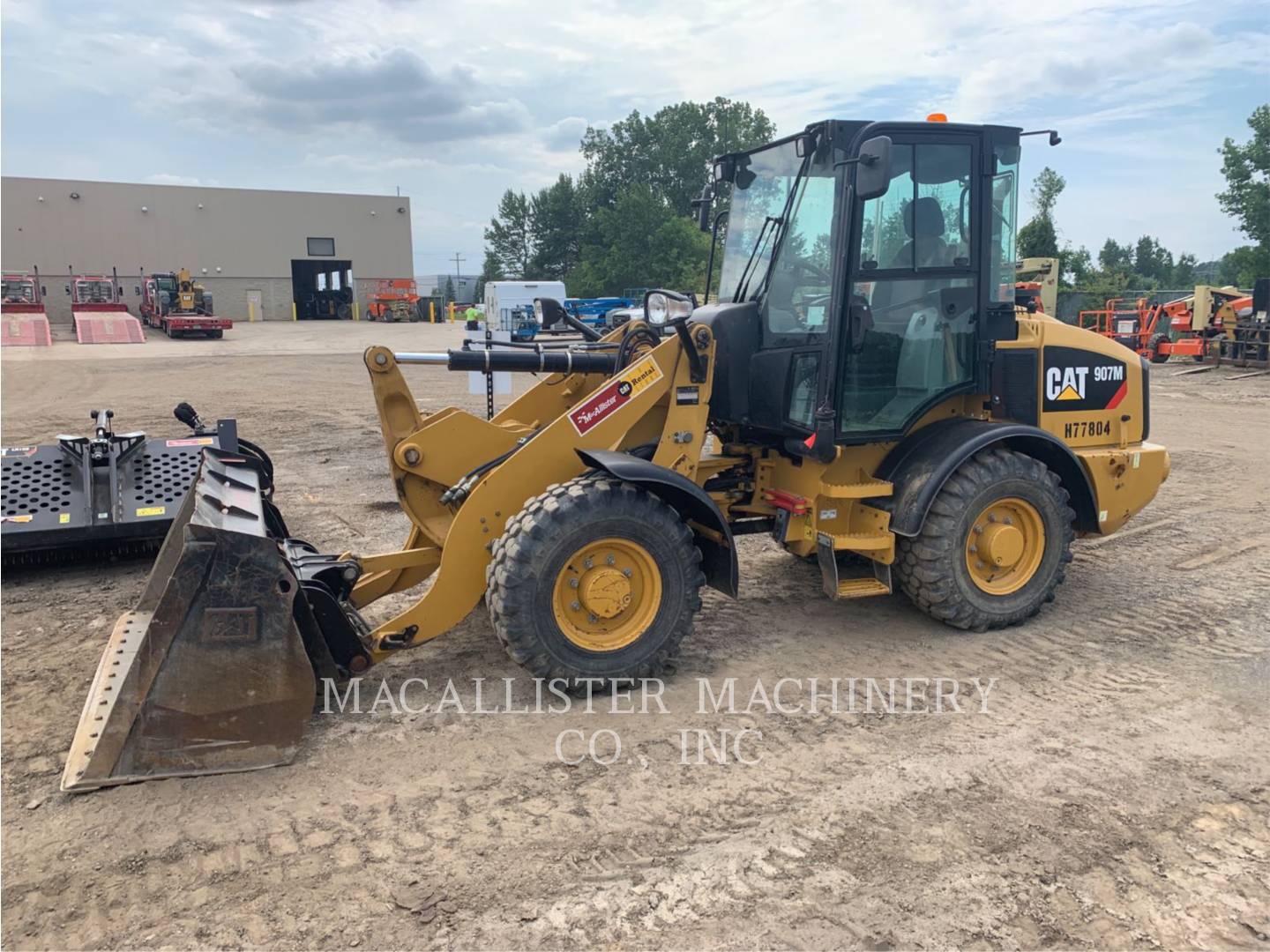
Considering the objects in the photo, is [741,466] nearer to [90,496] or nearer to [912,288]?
[912,288]

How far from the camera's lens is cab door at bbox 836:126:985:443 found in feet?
15.1

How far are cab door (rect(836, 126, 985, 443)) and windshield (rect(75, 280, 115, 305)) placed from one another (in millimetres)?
39339

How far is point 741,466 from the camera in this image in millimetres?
5336

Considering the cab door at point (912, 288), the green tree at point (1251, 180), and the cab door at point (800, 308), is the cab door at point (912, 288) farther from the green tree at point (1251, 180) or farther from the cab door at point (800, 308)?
the green tree at point (1251, 180)

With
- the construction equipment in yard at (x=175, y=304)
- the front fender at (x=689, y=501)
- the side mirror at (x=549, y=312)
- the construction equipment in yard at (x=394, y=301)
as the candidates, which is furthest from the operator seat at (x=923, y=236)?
the construction equipment in yard at (x=394, y=301)

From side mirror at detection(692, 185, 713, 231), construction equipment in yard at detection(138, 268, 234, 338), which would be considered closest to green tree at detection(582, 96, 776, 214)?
construction equipment in yard at detection(138, 268, 234, 338)

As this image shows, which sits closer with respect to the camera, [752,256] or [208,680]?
[208,680]

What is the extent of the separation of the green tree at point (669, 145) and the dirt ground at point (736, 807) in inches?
2415

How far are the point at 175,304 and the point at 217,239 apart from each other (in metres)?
9.65

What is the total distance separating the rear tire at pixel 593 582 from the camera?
3.97 meters

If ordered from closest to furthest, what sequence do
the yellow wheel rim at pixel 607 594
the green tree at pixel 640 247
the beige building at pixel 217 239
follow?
the yellow wheel rim at pixel 607 594 → the beige building at pixel 217 239 → the green tree at pixel 640 247

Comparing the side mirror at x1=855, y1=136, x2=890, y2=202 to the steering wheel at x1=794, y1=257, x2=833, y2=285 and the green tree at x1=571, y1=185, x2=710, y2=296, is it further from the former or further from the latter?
the green tree at x1=571, y1=185, x2=710, y2=296

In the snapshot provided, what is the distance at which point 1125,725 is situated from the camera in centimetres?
397

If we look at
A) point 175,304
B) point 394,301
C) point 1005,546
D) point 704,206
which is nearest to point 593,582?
point 1005,546
